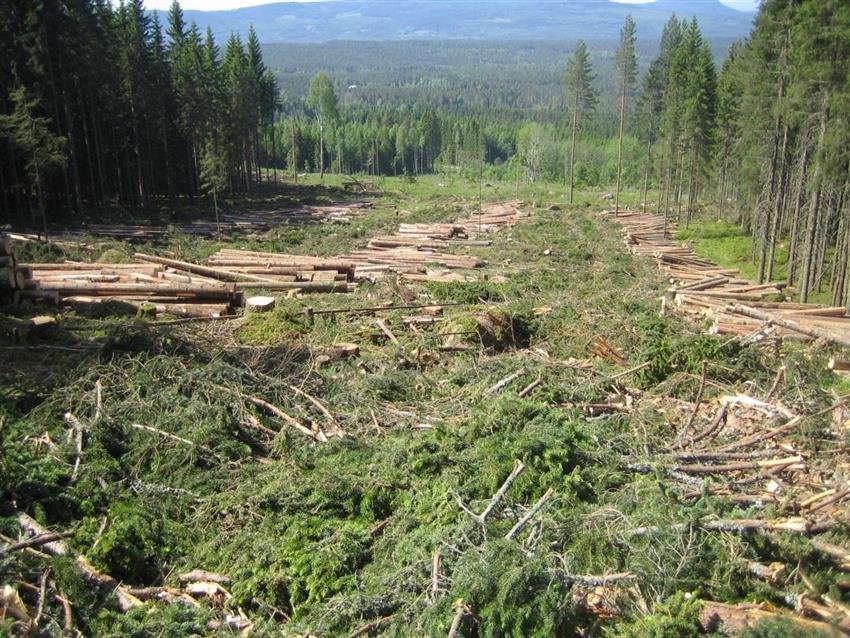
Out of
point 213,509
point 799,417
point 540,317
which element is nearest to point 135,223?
point 540,317

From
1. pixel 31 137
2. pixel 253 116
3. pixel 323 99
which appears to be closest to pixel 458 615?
pixel 31 137

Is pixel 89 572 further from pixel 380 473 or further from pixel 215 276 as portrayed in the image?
pixel 215 276

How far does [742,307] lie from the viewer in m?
14.9

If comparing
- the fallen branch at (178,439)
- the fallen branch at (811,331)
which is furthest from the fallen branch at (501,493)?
the fallen branch at (811,331)

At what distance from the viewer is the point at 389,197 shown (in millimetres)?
57406

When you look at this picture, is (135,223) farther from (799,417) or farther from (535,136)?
(535,136)

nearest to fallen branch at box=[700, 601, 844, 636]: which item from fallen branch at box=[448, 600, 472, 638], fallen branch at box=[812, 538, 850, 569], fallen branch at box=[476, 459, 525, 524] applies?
fallen branch at box=[812, 538, 850, 569]

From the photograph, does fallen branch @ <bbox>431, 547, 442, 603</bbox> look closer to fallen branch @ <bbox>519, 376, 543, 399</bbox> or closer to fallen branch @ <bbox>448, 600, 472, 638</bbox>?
fallen branch @ <bbox>448, 600, 472, 638</bbox>

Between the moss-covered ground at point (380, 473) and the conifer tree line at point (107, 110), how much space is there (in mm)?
20101

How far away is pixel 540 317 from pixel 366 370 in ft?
16.0

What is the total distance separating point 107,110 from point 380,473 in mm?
39336

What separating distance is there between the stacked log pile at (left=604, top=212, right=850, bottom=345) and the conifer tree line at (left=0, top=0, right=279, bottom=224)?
21.8m

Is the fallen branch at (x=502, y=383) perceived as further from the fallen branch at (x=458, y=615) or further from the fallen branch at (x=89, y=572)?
the fallen branch at (x=89, y=572)

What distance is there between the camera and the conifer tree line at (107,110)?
30.6 meters
